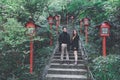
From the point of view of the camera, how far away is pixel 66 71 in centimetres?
1463

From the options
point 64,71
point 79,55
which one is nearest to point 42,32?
point 79,55

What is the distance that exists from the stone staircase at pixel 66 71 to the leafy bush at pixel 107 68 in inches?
32.9

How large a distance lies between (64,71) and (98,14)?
4175 mm

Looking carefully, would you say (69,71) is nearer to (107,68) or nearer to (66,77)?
(66,77)

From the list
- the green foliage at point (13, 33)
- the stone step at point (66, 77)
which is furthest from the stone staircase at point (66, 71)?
the green foliage at point (13, 33)

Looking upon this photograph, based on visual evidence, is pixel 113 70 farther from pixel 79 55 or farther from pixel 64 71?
pixel 79 55

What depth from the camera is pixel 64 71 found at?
14664 millimetres

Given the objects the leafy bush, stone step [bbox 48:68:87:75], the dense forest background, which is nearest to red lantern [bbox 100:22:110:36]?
the dense forest background

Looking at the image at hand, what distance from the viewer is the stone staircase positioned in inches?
542

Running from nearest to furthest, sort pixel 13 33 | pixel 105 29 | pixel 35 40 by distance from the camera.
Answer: pixel 13 33 < pixel 35 40 < pixel 105 29

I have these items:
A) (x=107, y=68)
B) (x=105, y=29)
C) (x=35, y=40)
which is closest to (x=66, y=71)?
(x=35, y=40)

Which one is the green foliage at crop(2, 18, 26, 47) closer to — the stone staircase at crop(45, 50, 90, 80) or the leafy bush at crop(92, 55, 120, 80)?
the stone staircase at crop(45, 50, 90, 80)

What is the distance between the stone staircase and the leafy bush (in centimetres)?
84

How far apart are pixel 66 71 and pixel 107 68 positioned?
2472 millimetres
